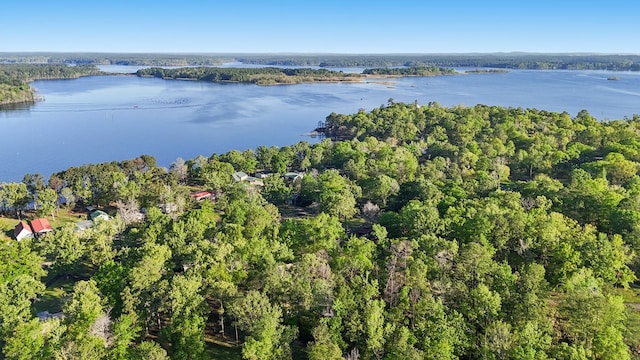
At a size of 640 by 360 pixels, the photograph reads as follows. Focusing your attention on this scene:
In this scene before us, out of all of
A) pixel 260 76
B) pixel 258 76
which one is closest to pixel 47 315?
pixel 260 76

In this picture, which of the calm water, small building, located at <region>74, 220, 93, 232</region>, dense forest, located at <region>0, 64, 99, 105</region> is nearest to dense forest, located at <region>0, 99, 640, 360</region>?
small building, located at <region>74, 220, 93, 232</region>

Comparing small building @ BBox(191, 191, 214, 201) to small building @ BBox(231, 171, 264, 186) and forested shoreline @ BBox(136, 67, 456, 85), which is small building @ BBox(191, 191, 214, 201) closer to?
small building @ BBox(231, 171, 264, 186)

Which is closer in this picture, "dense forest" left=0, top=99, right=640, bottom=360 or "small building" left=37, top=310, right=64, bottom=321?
"dense forest" left=0, top=99, right=640, bottom=360

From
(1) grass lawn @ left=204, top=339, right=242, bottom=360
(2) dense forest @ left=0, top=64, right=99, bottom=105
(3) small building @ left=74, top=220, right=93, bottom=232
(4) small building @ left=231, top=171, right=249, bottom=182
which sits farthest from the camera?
(2) dense forest @ left=0, top=64, right=99, bottom=105

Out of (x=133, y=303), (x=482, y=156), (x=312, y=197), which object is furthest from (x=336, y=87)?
(x=133, y=303)

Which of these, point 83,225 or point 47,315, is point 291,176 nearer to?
point 83,225

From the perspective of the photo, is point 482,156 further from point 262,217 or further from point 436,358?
point 436,358
